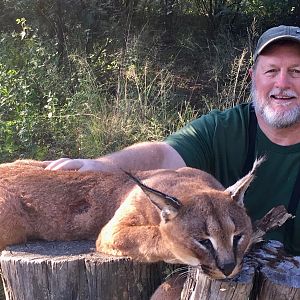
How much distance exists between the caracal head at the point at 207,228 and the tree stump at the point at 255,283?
5 cm

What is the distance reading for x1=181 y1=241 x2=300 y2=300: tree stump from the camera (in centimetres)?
320

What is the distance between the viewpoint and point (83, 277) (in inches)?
150

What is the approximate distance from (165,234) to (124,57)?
792 centimetres

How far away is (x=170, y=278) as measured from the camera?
3.69 metres

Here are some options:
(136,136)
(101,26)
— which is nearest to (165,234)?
(136,136)

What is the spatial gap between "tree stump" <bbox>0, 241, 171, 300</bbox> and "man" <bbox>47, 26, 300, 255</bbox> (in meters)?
1.27

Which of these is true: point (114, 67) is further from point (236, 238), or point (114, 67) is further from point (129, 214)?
point (236, 238)

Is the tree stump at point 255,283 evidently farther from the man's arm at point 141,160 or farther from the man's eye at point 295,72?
the man's eye at point 295,72

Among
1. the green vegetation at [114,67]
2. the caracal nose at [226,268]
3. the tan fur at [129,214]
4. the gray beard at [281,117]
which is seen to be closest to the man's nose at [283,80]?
the gray beard at [281,117]

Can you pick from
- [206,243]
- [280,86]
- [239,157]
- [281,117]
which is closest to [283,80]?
[280,86]

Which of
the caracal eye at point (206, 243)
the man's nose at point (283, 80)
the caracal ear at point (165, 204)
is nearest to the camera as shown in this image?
the caracal eye at point (206, 243)

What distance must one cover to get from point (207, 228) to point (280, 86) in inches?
83.6

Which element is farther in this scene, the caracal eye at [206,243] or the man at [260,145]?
the man at [260,145]

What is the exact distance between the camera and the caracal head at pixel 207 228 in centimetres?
327
